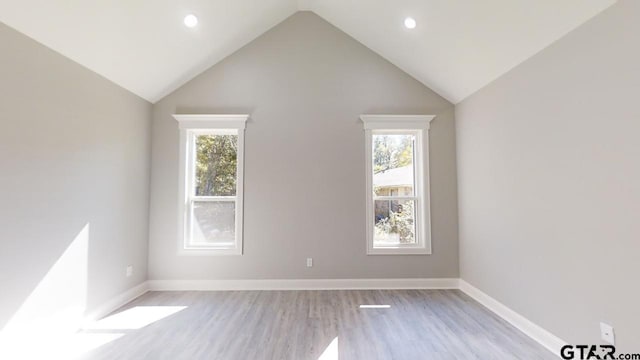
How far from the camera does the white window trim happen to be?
14.0ft

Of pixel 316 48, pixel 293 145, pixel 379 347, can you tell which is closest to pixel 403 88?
pixel 316 48

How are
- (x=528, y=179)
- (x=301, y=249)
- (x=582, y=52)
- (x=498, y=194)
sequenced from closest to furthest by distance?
(x=582, y=52) < (x=528, y=179) < (x=498, y=194) < (x=301, y=249)

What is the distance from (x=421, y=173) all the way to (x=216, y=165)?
2931mm

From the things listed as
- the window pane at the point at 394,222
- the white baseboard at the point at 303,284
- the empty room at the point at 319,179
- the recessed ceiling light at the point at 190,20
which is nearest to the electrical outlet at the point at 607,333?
the empty room at the point at 319,179

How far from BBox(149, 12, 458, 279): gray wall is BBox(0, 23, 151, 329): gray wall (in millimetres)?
531

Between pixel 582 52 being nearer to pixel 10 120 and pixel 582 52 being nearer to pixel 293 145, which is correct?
pixel 293 145

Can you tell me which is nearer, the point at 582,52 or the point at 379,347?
the point at 582,52

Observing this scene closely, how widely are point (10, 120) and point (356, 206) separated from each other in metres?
3.55

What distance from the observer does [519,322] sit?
2.97 metres

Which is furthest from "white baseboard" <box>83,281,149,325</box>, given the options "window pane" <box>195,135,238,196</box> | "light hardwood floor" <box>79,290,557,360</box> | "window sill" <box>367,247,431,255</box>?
"window sill" <box>367,247,431,255</box>

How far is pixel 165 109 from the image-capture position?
4301mm

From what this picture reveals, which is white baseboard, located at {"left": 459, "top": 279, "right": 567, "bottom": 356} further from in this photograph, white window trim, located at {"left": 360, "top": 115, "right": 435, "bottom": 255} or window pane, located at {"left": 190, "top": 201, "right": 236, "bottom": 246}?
window pane, located at {"left": 190, "top": 201, "right": 236, "bottom": 246}

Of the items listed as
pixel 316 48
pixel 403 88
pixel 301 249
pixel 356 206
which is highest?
pixel 316 48

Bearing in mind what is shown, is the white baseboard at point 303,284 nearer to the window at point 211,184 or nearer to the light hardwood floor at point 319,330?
the light hardwood floor at point 319,330
